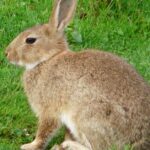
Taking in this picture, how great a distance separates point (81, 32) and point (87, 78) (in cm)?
223

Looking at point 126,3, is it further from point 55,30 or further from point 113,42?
point 55,30

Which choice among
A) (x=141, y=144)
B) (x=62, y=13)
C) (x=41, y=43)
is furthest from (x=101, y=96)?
(x=62, y=13)

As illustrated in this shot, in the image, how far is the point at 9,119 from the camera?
23.2 feet

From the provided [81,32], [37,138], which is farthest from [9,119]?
[81,32]

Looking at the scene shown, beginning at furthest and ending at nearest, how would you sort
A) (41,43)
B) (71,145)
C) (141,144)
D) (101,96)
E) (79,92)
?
(41,43)
(71,145)
(79,92)
(101,96)
(141,144)

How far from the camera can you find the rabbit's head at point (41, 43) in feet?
22.9

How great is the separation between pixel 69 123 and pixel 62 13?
1.11 m

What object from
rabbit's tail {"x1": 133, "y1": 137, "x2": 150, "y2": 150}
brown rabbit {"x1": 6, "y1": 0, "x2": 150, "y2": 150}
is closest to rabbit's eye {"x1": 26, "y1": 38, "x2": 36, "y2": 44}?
brown rabbit {"x1": 6, "y1": 0, "x2": 150, "y2": 150}

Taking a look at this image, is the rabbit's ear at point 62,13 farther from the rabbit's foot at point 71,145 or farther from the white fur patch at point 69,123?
the rabbit's foot at point 71,145

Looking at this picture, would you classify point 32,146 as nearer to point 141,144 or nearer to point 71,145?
point 71,145

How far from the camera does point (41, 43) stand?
700cm

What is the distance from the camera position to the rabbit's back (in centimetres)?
627

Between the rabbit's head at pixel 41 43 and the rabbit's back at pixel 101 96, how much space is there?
240 millimetres

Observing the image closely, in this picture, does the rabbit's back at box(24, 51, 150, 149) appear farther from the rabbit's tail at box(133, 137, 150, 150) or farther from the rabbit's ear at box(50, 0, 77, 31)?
the rabbit's ear at box(50, 0, 77, 31)
